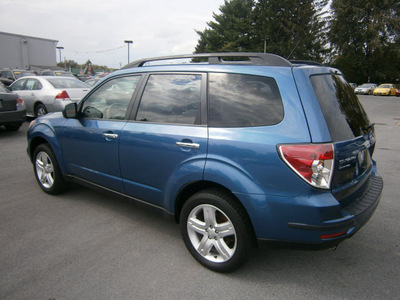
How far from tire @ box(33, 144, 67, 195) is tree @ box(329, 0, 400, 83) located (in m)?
48.4

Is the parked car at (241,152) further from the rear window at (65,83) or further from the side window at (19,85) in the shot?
the side window at (19,85)

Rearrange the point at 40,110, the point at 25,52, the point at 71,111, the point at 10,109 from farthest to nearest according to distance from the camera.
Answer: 1. the point at 25,52
2. the point at 40,110
3. the point at 10,109
4. the point at 71,111

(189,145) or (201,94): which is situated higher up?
(201,94)

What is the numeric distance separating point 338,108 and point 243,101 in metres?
0.76

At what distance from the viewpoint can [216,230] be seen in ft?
8.82

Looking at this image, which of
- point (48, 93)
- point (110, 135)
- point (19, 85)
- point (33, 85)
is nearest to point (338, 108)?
point (110, 135)

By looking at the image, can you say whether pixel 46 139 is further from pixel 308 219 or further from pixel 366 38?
pixel 366 38

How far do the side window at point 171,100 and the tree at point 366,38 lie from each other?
48.3 metres

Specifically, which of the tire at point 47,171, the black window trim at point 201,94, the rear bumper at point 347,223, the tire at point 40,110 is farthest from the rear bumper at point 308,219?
the tire at point 40,110

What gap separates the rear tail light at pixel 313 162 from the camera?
2219mm

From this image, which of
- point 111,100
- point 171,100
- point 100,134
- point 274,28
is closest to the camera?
point 171,100

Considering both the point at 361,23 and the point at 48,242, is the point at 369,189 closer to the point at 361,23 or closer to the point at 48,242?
the point at 48,242

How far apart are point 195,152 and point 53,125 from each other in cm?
242

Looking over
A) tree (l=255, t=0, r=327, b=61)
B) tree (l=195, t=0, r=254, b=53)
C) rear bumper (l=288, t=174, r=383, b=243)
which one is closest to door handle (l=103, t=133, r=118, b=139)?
rear bumper (l=288, t=174, r=383, b=243)
